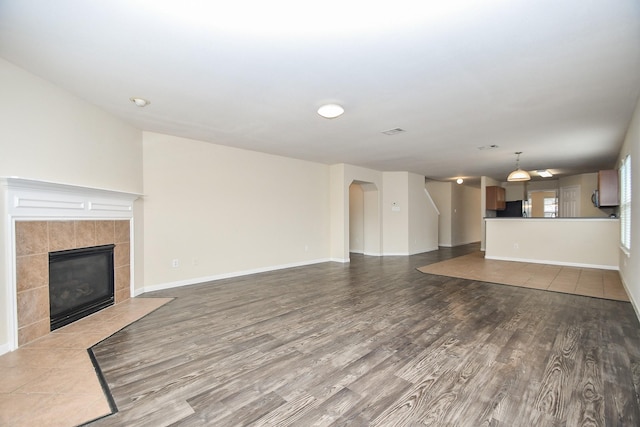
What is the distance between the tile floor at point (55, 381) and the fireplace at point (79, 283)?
0.56 feet

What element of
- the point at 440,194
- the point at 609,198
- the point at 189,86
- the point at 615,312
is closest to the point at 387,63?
the point at 189,86

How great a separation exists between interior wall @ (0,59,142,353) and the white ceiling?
0.16m

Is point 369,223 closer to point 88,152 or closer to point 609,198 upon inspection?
point 609,198

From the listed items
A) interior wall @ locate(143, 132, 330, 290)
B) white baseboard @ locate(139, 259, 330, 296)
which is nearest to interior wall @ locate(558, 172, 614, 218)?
interior wall @ locate(143, 132, 330, 290)

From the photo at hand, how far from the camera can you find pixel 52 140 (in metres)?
2.94

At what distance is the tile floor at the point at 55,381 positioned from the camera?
1711 mm

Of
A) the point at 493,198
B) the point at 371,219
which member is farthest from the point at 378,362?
the point at 493,198

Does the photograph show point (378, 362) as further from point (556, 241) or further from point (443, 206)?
point (443, 206)

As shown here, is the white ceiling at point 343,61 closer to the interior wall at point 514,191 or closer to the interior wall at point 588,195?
the interior wall at point 588,195

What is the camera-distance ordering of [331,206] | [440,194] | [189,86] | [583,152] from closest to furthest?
[189,86]
[583,152]
[331,206]
[440,194]

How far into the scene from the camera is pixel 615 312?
3404 mm

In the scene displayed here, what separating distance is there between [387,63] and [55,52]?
8.75ft

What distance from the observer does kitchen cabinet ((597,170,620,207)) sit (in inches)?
212

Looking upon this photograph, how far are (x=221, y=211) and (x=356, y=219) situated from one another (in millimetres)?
4702
